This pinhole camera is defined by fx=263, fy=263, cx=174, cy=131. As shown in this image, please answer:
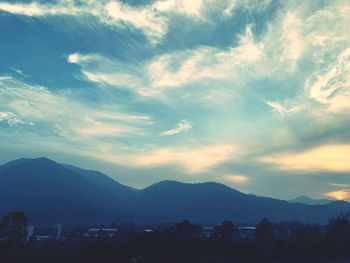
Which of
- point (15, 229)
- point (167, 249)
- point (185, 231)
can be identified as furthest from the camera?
point (185, 231)

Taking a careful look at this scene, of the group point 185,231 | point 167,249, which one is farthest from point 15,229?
point 185,231

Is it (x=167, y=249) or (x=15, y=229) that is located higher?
(x=15, y=229)

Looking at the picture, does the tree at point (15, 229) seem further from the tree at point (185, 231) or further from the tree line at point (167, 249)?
the tree at point (185, 231)

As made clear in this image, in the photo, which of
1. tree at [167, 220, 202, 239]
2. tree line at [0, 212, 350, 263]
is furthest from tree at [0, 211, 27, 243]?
tree at [167, 220, 202, 239]

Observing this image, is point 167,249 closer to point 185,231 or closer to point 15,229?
point 185,231

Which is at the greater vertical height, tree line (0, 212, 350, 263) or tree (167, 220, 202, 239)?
tree (167, 220, 202, 239)

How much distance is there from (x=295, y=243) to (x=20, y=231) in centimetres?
5774

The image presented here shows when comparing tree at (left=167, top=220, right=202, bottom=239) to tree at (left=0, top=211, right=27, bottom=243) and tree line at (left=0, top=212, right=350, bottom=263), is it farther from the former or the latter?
tree at (left=0, top=211, right=27, bottom=243)

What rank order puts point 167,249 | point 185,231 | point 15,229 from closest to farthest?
1. point 15,229
2. point 167,249
3. point 185,231

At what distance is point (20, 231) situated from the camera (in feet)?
159

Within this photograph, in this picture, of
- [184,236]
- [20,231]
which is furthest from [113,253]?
[184,236]

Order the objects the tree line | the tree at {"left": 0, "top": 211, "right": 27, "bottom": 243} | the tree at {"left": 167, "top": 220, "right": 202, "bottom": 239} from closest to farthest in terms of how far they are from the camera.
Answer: the tree line → the tree at {"left": 0, "top": 211, "right": 27, "bottom": 243} → the tree at {"left": 167, "top": 220, "right": 202, "bottom": 239}

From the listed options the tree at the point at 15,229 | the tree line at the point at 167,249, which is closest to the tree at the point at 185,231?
the tree line at the point at 167,249

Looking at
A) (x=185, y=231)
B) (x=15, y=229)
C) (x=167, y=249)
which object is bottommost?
(x=167, y=249)
